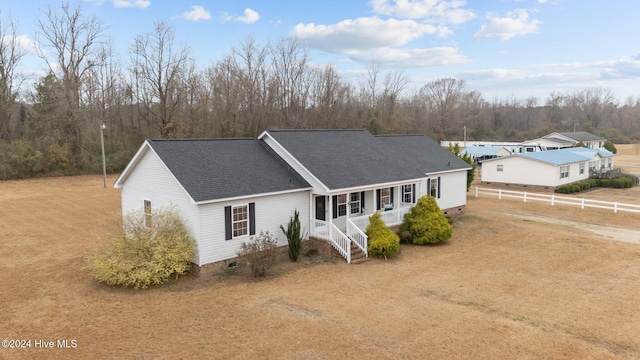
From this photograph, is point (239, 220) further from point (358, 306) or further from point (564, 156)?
point (564, 156)

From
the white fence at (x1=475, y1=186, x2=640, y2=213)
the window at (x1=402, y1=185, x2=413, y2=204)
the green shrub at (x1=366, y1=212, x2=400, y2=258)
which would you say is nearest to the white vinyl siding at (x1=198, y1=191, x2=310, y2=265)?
the green shrub at (x1=366, y1=212, x2=400, y2=258)

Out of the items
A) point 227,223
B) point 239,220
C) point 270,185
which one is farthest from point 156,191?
point 270,185

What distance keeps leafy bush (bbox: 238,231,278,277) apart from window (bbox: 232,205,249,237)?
45 cm

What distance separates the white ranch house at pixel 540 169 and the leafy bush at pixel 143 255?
31.8 meters

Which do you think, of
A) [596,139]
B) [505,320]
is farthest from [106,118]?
[596,139]

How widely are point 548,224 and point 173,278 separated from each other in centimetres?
1982

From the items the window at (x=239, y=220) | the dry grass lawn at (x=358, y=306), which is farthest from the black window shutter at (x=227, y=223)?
the dry grass lawn at (x=358, y=306)

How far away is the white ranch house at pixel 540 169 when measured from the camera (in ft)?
119

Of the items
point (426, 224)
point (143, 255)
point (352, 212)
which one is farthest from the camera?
point (352, 212)

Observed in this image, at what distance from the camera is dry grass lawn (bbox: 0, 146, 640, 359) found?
1012 cm

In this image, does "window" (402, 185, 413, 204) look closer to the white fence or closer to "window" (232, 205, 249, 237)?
"window" (232, 205, 249, 237)

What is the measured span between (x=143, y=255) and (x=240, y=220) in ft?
11.8

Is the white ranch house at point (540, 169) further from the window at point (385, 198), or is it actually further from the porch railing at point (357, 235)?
the porch railing at point (357, 235)

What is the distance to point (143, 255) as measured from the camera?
1426 centimetres
